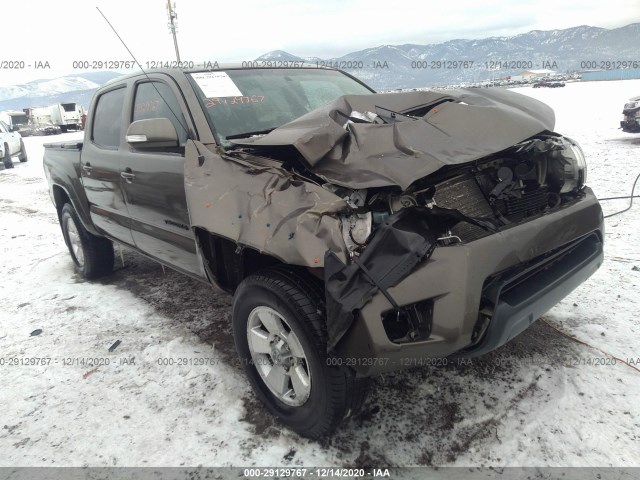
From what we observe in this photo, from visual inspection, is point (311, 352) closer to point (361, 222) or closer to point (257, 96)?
point (361, 222)

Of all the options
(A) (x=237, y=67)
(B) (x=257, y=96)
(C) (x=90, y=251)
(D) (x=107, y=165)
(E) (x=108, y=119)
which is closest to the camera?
(B) (x=257, y=96)

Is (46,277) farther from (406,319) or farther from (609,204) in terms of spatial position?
(609,204)

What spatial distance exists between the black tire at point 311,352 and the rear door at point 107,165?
196 centimetres

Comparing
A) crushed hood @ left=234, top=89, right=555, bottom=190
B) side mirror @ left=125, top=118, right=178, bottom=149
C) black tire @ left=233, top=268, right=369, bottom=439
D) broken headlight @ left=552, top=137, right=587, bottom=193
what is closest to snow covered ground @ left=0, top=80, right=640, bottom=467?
black tire @ left=233, top=268, right=369, bottom=439

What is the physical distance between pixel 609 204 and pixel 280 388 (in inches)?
191

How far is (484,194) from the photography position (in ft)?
8.01

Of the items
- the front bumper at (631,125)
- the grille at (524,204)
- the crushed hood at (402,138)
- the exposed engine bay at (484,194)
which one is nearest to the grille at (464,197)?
the exposed engine bay at (484,194)

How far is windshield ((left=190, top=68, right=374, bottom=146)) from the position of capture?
2.86 meters

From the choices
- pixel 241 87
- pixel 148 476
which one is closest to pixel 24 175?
pixel 241 87

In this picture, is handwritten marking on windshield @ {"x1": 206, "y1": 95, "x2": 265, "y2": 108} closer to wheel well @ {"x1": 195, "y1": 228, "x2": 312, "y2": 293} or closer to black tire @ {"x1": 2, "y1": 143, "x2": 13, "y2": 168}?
wheel well @ {"x1": 195, "y1": 228, "x2": 312, "y2": 293}

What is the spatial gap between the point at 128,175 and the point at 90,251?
1.69 meters

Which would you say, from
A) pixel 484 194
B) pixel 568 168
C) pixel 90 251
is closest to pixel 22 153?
pixel 90 251

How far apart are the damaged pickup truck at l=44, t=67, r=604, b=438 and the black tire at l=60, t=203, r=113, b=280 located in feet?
6.41

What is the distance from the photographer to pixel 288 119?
3055mm
